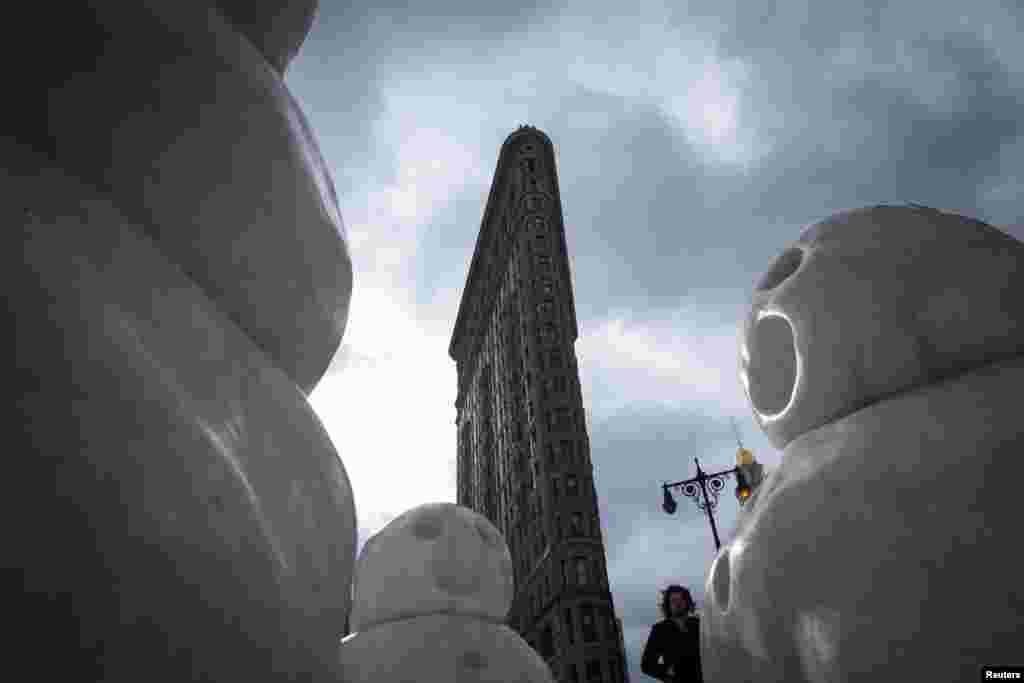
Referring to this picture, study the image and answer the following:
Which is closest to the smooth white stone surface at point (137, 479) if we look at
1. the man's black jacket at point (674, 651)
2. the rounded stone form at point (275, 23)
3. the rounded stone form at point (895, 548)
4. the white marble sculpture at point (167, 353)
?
the white marble sculpture at point (167, 353)

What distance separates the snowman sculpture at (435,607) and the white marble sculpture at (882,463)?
137cm

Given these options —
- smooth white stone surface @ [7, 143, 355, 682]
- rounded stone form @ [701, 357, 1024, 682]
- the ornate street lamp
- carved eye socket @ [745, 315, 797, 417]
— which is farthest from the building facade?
smooth white stone surface @ [7, 143, 355, 682]

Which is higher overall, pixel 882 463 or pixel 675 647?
pixel 882 463

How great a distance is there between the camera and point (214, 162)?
1146 millimetres

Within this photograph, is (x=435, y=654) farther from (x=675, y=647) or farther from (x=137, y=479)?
(x=137, y=479)

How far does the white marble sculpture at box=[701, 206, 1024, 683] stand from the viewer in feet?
4.98

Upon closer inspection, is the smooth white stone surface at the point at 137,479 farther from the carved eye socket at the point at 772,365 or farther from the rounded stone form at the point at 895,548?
the carved eye socket at the point at 772,365

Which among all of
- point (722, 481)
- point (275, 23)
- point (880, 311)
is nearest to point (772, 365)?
point (880, 311)

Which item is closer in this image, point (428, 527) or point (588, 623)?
point (428, 527)

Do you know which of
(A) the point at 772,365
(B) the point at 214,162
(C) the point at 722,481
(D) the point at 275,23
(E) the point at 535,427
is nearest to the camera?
(B) the point at 214,162

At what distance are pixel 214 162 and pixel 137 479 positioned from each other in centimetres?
63

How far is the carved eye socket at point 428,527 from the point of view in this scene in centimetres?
346

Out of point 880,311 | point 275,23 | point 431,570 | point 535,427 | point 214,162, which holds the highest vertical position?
point 535,427

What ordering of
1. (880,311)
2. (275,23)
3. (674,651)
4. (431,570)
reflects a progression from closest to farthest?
1. (275,23)
2. (880,311)
3. (674,651)
4. (431,570)
